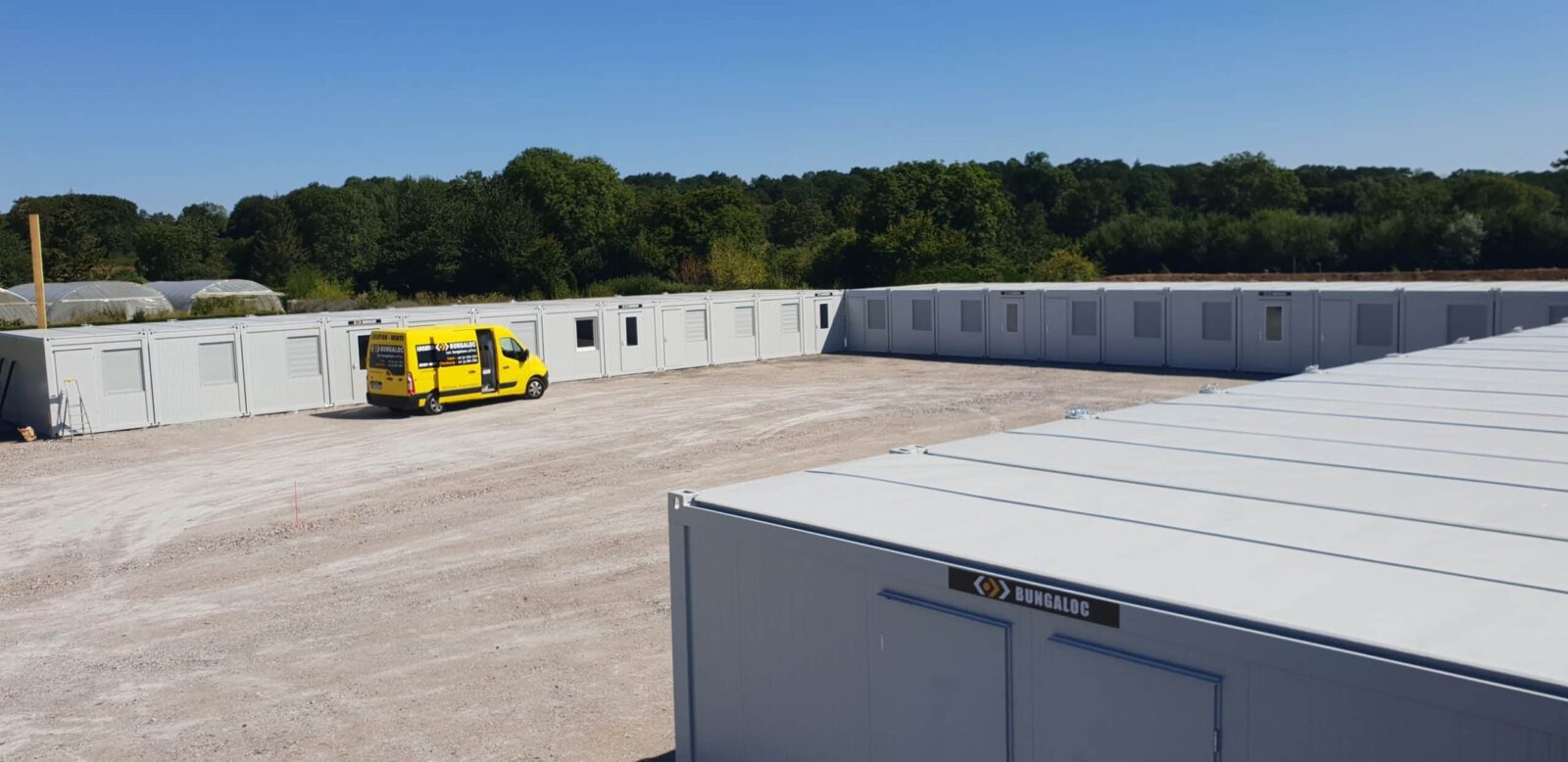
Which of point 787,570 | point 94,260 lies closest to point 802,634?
point 787,570

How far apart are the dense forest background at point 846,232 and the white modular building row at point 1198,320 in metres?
10.2

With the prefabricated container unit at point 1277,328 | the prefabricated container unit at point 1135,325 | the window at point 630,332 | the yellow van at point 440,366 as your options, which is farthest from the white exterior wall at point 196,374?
the prefabricated container unit at point 1277,328

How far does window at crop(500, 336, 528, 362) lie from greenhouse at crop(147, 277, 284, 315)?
87.5 feet

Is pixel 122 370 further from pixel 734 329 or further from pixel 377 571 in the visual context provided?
pixel 734 329

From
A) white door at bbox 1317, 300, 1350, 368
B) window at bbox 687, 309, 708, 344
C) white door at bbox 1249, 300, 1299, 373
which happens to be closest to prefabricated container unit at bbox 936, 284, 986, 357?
window at bbox 687, 309, 708, 344

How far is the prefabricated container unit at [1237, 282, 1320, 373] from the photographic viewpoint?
101 ft

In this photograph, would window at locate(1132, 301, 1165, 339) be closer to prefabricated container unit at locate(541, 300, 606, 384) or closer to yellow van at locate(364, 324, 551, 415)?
prefabricated container unit at locate(541, 300, 606, 384)

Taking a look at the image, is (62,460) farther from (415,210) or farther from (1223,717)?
(415,210)

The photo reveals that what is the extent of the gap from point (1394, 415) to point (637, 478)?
37.0 feet

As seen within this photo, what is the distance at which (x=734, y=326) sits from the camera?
3712 cm

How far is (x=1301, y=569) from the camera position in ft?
19.0

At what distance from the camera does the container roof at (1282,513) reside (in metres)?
5.04

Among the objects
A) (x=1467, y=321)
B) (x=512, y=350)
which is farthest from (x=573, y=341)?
(x=1467, y=321)

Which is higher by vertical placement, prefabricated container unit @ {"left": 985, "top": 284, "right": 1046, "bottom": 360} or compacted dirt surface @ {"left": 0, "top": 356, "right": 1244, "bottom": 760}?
prefabricated container unit @ {"left": 985, "top": 284, "right": 1046, "bottom": 360}
